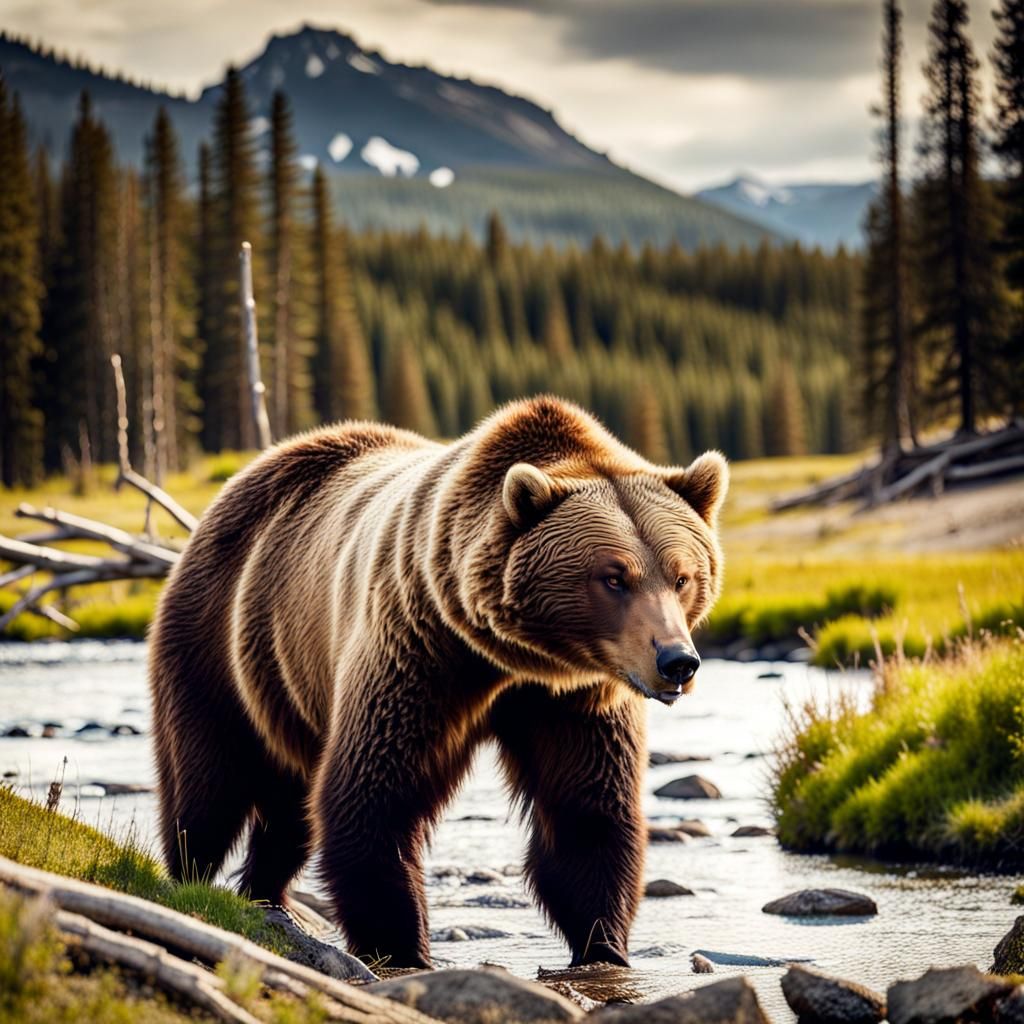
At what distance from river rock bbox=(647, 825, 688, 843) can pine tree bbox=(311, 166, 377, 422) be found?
2152 inches

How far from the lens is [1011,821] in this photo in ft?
28.3

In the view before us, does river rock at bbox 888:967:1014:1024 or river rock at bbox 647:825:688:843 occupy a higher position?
river rock at bbox 888:967:1014:1024

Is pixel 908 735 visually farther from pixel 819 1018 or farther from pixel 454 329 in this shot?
pixel 454 329

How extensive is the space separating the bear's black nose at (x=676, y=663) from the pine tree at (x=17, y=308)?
54.1m

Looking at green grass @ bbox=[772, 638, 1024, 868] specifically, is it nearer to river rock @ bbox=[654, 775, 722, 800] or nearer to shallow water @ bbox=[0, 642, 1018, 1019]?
shallow water @ bbox=[0, 642, 1018, 1019]

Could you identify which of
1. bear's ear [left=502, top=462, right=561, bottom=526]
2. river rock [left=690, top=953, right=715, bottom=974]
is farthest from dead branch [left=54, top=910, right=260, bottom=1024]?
river rock [left=690, top=953, right=715, bottom=974]

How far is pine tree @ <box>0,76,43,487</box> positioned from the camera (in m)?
55.4

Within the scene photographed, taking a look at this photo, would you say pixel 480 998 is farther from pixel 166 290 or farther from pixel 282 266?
pixel 282 266

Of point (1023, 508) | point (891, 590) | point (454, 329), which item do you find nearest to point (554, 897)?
point (891, 590)

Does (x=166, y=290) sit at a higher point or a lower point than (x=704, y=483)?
higher

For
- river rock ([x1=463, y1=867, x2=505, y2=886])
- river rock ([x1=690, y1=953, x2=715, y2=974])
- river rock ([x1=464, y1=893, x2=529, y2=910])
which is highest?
river rock ([x1=690, y1=953, x2=715, y2=974])

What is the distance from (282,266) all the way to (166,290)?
4275 millimetres

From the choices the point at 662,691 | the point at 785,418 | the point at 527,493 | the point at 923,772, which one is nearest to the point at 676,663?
the point at 662,691

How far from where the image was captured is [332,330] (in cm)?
7150
